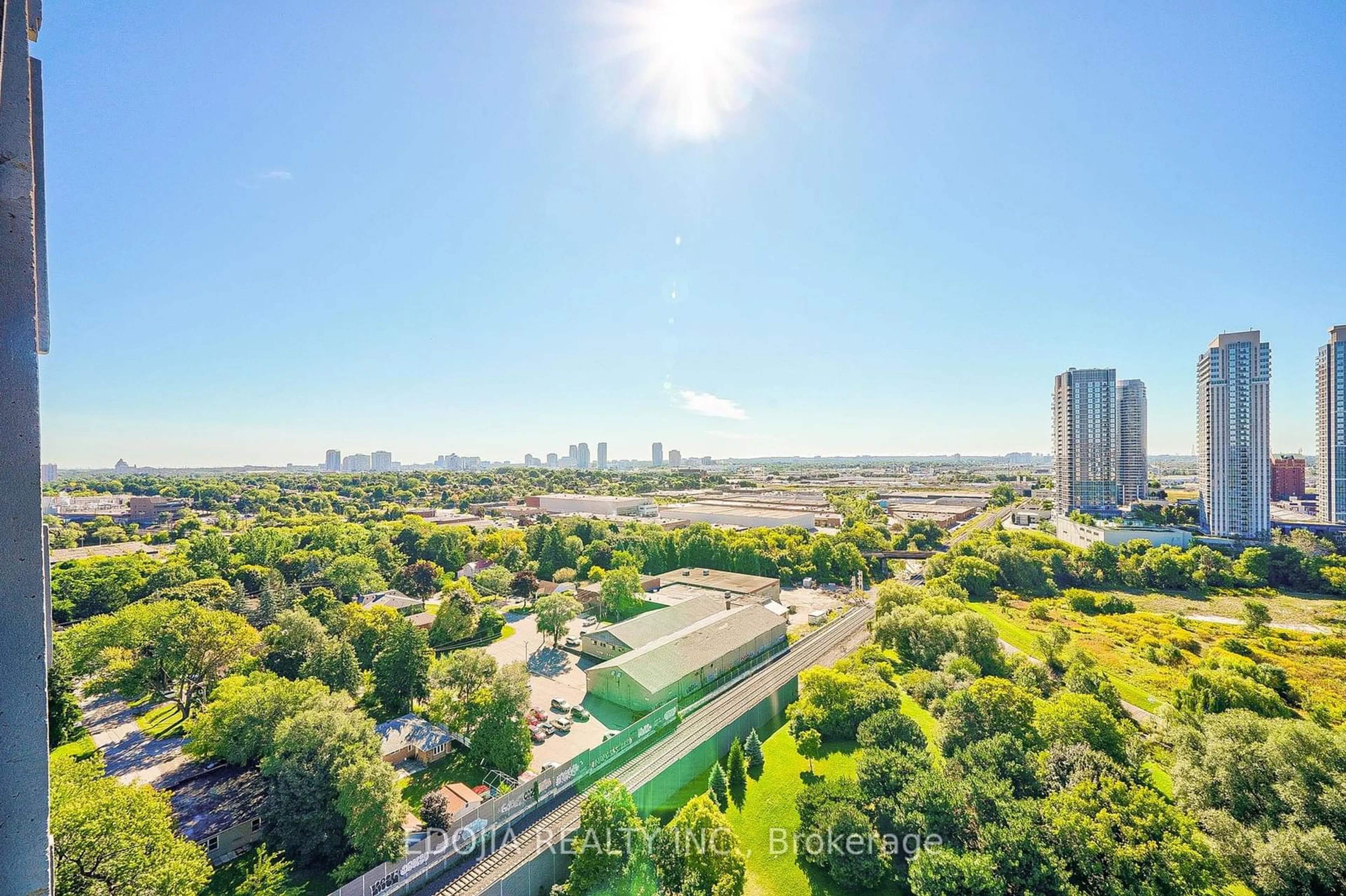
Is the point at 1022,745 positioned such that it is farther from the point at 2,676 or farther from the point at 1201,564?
the point at 1201,564

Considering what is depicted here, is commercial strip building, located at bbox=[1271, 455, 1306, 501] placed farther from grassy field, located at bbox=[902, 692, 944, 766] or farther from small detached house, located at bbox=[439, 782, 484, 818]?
small detached house, located at bbox=[439, 782, 484, 818]

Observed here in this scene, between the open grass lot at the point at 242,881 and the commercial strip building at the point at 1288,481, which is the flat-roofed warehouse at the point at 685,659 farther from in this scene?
the commercial strip building at the point at 1288,481

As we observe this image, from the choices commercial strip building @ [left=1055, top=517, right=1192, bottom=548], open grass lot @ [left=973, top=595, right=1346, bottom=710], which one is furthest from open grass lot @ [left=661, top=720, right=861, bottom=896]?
commercial strip building @ [left=1055, top=517, right=1192, bottom=548]

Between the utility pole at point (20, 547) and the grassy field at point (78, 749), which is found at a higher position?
the utility pole at point (20, 547)

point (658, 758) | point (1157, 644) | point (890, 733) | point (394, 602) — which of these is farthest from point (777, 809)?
point (394, 602)

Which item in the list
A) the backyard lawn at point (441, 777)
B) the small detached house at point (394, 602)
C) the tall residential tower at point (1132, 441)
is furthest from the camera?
the tall residential tower at point (1132, 441)

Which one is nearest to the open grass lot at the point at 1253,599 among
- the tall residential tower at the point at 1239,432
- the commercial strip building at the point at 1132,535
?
the commercial strip building at the point at 1132,535
